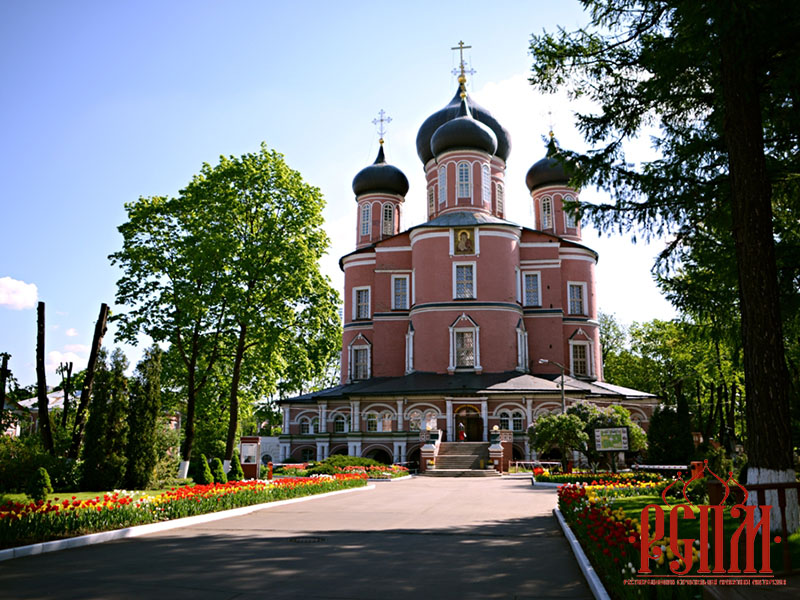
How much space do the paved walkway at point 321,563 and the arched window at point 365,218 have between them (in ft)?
121

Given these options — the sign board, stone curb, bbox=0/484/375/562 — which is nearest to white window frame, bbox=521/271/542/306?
the sign board

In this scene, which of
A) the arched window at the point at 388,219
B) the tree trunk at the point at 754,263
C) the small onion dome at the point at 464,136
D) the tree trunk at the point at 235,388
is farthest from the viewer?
the arched window at the point at 388,219

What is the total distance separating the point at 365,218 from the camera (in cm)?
4981

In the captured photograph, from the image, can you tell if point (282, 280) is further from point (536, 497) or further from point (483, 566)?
point (483, 566)

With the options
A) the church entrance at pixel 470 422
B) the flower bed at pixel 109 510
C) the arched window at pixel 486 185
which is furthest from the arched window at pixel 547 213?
the flower bed at pixel 109 510

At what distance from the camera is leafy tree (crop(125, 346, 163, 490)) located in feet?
68.2

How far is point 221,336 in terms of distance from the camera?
2652 centimetres

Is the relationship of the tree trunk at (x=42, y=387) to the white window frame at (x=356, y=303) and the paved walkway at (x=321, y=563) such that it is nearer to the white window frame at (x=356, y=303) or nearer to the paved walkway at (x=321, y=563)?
the paved walkway at (x=321, y=563)

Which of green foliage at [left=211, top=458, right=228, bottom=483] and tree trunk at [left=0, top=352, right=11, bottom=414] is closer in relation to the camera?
green foliage at [left=211, top=458, right=228, bottom=483]

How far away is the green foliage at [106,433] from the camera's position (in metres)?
20.4

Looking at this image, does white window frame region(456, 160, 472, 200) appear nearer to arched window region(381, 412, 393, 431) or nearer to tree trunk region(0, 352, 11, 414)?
arched window region(381, 412, 393, 431)

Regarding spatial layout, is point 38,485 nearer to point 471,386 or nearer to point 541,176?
point 471,386

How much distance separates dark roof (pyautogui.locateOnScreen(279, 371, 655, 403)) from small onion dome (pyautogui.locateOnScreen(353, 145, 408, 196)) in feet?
49.8

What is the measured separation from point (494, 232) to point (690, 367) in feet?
48.3
